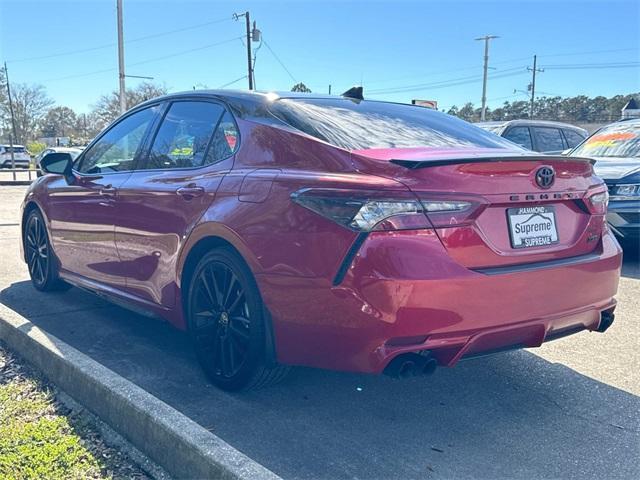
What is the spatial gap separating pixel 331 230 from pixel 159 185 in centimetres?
153

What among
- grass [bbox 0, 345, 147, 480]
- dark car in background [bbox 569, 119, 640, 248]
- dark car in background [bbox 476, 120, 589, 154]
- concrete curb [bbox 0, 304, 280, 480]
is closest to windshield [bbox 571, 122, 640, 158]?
dark car in background [bbox 569, 119, 640, 248]

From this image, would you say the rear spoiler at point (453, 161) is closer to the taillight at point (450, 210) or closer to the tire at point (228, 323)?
the taillight at point (450, 210)

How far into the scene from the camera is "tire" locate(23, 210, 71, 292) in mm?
5148

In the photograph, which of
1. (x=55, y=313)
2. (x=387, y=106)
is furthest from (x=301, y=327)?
(x=55, y=313)

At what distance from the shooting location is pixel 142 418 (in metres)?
2.55

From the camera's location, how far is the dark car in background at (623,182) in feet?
21.4

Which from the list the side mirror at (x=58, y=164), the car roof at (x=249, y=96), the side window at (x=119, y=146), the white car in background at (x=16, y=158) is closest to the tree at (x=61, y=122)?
the white car in background at (x=16, y=158)

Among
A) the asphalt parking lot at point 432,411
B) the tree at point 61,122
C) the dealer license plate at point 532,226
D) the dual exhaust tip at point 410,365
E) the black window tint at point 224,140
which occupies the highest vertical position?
the tree at point 61,122

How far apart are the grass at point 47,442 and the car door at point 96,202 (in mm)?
1122

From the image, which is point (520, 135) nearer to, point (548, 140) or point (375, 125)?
point (548, 140)

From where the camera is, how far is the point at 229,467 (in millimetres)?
2121

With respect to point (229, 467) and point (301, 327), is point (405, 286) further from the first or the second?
point (229, 467)

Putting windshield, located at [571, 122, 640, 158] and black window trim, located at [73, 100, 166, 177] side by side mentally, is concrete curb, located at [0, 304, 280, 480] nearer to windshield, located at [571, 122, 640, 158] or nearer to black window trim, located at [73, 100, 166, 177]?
black window trim, located at [73, 100, 166, 177]

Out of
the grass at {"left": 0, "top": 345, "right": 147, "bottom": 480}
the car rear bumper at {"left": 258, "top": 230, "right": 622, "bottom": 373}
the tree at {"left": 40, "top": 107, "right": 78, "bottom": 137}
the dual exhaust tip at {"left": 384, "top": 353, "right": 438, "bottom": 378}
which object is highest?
the tree at {"left": 40, "top": 107, "right": 78, "bottom": 137}
